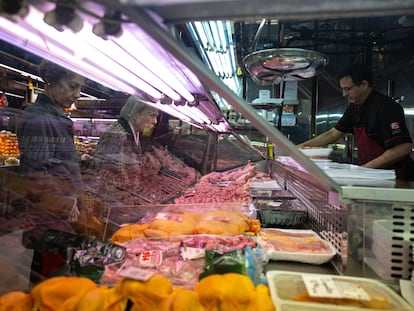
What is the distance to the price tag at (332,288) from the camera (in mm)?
991

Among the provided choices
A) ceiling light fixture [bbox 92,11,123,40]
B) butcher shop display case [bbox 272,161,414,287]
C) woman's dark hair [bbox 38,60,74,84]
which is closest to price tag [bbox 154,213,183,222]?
butcher shop display case [bbox 272,161,414,287]

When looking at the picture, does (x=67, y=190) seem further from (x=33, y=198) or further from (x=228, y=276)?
(x=228, y=276)

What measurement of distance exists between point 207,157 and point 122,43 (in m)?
4.67

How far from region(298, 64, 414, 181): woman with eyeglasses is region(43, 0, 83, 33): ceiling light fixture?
2724 millimetres

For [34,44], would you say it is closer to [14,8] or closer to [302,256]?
[14,8]

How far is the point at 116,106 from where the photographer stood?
4.91 metres

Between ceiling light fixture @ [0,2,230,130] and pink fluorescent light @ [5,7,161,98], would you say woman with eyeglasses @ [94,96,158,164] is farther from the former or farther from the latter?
pink fluorescent light @ [5,7,161,98]

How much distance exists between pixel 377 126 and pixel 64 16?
3140mm

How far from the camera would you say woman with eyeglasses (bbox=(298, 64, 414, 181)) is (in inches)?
113

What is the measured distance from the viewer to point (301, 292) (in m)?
1.09

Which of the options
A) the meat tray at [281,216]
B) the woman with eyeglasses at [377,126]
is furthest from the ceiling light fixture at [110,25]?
the woman with eyeglasses at [377,126]

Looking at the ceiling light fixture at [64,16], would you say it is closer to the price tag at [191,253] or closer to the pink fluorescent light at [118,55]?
the pink fluorescent light at [118,55]

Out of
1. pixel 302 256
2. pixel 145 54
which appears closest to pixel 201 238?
pixel 302 256

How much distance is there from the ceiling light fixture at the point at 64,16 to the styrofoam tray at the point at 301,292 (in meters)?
1.07
